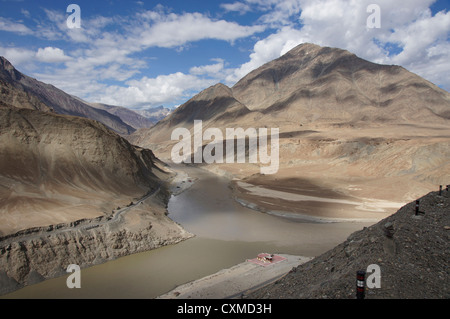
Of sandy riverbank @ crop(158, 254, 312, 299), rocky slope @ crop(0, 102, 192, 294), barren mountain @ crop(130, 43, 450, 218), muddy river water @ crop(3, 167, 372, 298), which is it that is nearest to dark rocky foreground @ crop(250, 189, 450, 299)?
sandy riverbank @ crop(158, 254, 312, 299)

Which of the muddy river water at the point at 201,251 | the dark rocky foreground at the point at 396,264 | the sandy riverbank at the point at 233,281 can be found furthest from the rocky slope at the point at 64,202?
the dark rocky foreground at the point at 396,264

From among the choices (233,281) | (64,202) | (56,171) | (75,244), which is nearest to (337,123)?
(56,171)

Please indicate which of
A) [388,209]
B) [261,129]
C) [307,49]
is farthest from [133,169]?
[307,49]

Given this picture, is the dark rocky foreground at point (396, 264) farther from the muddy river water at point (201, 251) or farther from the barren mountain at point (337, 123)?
the barren mountain at point (337, 123)

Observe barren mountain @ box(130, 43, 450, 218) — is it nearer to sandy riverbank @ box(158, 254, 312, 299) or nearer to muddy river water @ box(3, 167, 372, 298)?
muddy river water @ box(3, 167, 372, 298)

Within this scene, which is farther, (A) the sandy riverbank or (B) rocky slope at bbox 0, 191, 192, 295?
(B) rocky slope at bbox 0, 191, 192, 295

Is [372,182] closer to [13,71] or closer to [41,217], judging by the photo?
[41,217]
